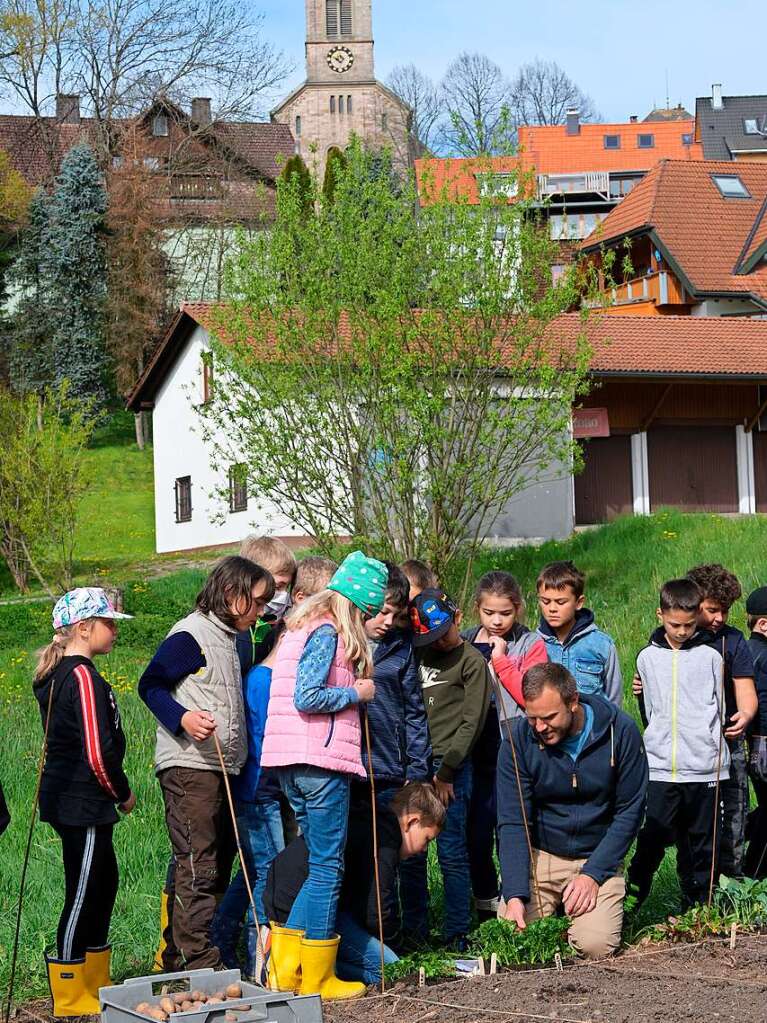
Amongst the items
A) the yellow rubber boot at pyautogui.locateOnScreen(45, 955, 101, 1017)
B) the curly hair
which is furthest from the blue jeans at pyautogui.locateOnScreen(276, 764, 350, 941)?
the curly hair

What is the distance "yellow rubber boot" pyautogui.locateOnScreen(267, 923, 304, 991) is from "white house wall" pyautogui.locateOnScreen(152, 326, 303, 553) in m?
27.5

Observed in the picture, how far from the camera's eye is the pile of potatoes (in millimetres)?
4059

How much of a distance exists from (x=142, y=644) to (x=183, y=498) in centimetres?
1671

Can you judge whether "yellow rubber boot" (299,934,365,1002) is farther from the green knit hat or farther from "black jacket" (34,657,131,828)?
the green knit hat

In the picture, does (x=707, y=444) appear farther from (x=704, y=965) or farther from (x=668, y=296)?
(x=704, y=965)

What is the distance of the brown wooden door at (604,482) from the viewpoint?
31.8 metres

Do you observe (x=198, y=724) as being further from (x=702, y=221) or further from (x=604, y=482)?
(x=702, y=221)

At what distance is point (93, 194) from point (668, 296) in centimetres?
2108

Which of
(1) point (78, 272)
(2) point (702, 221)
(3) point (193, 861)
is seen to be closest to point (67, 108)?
(1) point (78, 272)

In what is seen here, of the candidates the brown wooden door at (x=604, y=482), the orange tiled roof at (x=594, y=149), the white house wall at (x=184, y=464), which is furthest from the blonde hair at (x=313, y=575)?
the orange tiled roof at (x=594, y=149)

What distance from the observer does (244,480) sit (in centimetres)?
1888

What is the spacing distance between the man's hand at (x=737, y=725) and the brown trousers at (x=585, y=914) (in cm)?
97

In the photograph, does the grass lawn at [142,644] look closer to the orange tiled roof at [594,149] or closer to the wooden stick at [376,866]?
the wooden stick at [376,866]

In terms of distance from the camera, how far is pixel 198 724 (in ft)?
17.4
